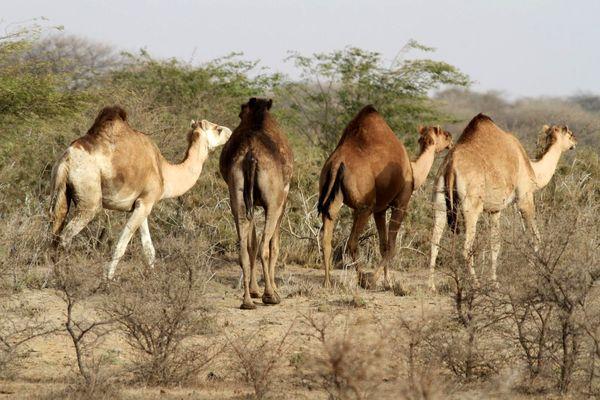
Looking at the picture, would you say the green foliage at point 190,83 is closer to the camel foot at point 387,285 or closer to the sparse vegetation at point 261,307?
the sparse vegetation at point 261,307

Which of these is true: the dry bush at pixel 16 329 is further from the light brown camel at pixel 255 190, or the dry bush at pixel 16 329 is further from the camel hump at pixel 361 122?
the camel hump at pixel 361 122

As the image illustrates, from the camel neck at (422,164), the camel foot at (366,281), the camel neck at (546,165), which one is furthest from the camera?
the camel neck at (546,165)

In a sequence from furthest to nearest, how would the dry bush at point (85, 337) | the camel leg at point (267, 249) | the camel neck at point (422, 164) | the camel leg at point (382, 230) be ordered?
the camel neck at point (422, 164) < the camel leg at point (382, 230) < the camel leg at point (267, 249) < the dry bush at point (85, 337)

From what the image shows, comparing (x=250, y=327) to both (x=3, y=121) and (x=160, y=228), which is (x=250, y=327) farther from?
(x=3, y=121)

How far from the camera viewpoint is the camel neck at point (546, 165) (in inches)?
544

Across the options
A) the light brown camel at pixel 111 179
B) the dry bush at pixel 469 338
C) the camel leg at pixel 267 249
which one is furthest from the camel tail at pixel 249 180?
the dry bush at pixel 469 338

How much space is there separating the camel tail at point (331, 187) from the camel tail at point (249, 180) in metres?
0.97

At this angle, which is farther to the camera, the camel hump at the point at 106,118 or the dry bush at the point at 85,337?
the camel hump at the point at 106,118

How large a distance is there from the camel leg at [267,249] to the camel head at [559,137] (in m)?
4.43

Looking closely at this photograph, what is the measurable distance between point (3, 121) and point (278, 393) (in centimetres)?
801

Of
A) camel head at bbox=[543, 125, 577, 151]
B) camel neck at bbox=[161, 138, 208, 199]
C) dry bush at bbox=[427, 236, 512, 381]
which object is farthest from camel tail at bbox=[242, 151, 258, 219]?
camel head at bbox=[543, 125, 577, 151]

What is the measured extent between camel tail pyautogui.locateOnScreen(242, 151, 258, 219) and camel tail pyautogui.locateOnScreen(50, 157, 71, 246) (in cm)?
184

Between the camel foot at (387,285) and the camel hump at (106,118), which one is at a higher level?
the camel hump at (106,118)

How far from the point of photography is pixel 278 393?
25.8 ft
